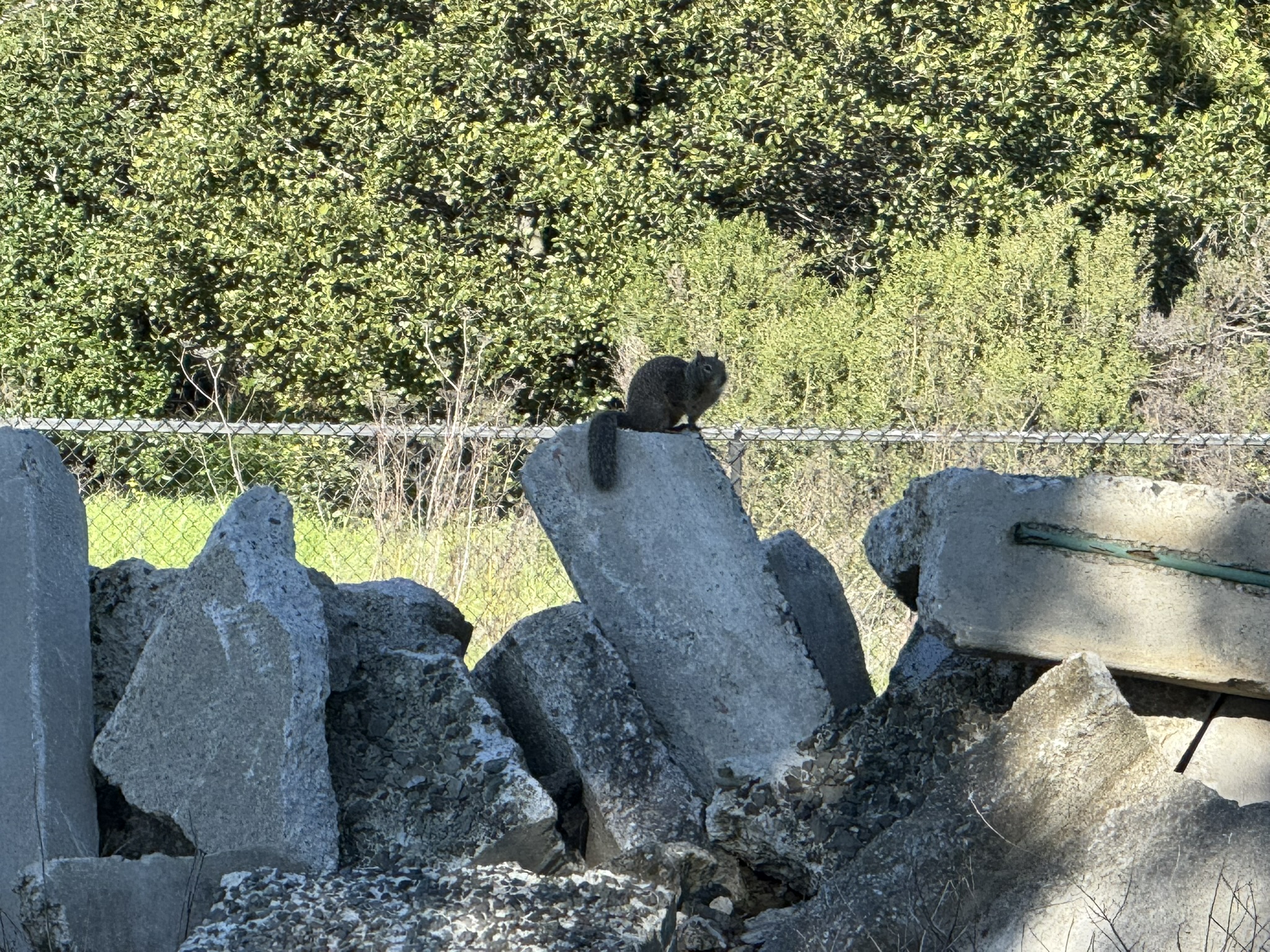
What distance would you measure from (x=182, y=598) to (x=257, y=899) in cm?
93

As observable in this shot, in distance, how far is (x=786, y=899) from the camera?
3381 millimetres

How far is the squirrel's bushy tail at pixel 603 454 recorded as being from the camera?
159 inches

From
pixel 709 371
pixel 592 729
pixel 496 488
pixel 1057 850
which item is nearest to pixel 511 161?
pixel 496 488

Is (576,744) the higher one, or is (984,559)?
(984,559)

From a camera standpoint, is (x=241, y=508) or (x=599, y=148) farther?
(x=599, y=148)

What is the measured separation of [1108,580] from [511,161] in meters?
10.0

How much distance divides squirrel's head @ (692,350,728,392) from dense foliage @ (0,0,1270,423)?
5.75m

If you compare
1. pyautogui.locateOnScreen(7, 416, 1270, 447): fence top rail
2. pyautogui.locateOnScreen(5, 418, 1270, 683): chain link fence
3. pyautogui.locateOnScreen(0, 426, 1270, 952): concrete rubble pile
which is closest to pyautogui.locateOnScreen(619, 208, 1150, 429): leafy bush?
pyautogui.locateOnScreen(5, 418, 1270, 683): chain link fence

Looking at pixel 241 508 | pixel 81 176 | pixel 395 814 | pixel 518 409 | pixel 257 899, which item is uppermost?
pixel 81 176

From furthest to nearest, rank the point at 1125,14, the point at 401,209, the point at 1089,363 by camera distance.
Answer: the point at 1125,14 → the point at 401,209 → the point at 1089,363

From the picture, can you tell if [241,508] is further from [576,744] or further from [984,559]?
[984,559]

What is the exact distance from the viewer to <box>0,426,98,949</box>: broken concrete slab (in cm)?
322

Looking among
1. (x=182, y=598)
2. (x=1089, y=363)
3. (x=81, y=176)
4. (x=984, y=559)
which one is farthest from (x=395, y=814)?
(x=81, y=176)

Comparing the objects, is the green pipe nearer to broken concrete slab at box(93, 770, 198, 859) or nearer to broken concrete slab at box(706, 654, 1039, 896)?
broken concrete slab at box(706, 654, 1039, 896)
